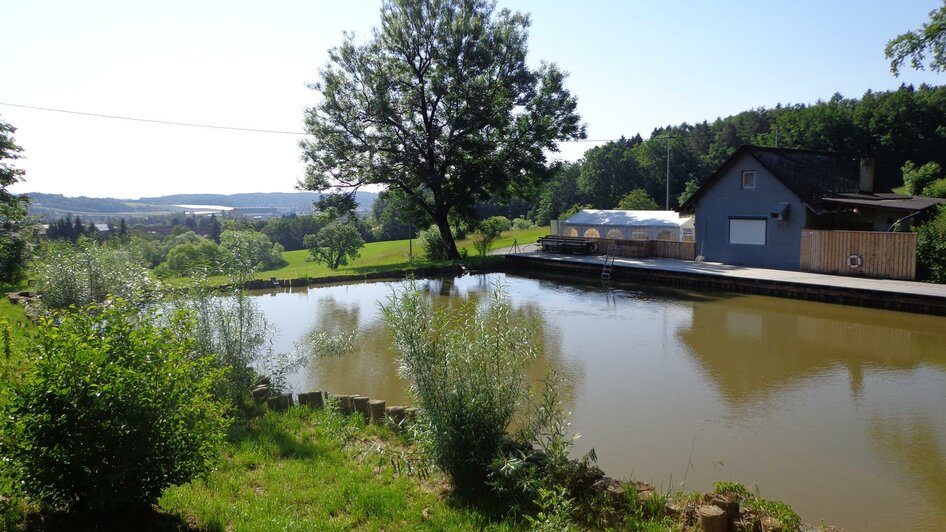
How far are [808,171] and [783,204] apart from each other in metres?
2.04

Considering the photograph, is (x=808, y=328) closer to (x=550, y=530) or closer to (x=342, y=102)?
(x=550, y=530)

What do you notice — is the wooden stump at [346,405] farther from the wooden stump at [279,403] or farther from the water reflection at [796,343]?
the water reflection at [796,343]

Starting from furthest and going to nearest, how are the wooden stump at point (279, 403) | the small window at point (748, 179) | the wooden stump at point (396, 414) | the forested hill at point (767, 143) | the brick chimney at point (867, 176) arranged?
the forested hill at point (767, 143), the small window at point (748, 179), the brick chimney at point (867, 176), the wooden stump at point (279, 403), the wooden stump at point (396, 414)

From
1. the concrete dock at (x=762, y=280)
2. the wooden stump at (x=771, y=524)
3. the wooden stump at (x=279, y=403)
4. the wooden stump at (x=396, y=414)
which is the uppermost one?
the concrete dock at (x=762, y=280)

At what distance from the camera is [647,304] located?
54.6 ft

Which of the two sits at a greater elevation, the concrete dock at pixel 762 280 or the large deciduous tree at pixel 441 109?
the large deciduous tree at pixel 441 109

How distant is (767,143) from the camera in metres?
59.1

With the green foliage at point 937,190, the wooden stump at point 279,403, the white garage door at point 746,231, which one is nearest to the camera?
the wooden stump at point 279,403

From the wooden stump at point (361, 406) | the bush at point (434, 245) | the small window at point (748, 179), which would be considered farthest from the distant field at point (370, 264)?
the small window at point (748, 179)

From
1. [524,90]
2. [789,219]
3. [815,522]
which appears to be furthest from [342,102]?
[815,522]

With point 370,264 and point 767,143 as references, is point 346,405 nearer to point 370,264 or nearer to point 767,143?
point 370,264

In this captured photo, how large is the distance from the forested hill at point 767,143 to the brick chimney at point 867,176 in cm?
2319

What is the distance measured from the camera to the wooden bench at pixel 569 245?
2772 centimetres

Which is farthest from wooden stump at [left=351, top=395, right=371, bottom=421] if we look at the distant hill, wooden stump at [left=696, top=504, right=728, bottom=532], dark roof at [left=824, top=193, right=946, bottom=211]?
the distant hill
